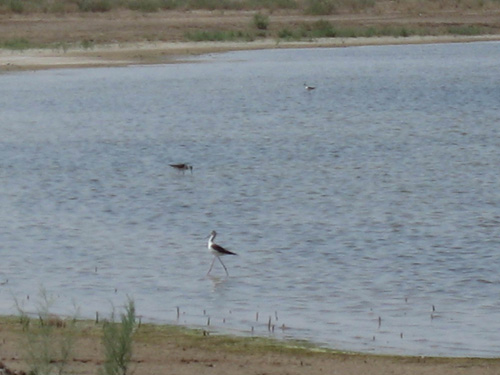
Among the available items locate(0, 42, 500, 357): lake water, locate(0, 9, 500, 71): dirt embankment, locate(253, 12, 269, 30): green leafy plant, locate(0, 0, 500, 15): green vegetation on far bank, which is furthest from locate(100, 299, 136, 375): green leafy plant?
locate(0, 0, 500, 15): green vegetation on far bank

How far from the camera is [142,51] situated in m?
45.1

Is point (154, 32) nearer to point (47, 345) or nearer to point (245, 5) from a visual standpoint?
point (245, 5)

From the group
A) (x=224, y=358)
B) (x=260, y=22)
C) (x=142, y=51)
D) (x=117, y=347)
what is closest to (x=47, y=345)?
(x=117, y=347)

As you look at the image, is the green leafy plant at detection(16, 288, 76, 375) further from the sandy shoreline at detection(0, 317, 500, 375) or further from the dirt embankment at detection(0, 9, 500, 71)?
the dirt embankment at detection(0, 9, 500, 71)

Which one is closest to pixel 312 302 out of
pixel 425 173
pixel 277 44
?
pixel 425 173

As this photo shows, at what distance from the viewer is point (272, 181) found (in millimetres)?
19219

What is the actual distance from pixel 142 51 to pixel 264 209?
29632 millimetres

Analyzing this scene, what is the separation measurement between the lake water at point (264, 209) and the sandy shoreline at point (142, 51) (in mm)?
4813

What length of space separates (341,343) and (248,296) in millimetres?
2044

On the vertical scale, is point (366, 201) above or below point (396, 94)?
above

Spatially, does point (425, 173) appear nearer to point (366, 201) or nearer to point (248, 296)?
point (366, 201)

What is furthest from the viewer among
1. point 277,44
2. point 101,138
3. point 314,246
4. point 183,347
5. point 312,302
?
point 277,44

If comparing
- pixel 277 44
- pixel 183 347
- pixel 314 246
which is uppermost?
pixel 183 347

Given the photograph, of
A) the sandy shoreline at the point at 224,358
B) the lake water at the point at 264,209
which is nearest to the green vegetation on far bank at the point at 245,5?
the lake water at the point at 264,209
